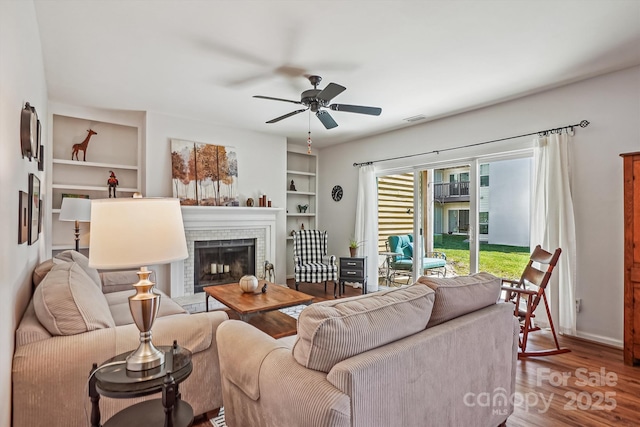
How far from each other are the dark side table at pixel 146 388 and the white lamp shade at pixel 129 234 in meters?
0.47

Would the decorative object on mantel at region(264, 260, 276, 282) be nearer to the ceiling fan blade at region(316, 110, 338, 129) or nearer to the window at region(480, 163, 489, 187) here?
the ceiling fan blade at region(316, 110, 338, 129)

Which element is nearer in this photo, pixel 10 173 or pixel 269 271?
pixel 10 173

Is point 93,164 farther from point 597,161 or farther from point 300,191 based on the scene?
point 597,161

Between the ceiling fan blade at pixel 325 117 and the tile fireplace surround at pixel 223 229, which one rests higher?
the ceiling fan blade at pixel 325 117

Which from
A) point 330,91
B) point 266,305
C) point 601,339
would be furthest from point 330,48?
point 601,339

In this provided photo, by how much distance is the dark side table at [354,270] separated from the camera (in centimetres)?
512

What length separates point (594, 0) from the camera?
2109 millimetres

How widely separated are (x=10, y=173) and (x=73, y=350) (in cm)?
88

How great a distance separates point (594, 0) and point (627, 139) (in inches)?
63.7

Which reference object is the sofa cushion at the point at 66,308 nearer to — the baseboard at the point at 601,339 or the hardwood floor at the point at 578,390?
the hardwood floor at the point at 578,390

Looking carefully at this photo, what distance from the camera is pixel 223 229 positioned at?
5.00 meters

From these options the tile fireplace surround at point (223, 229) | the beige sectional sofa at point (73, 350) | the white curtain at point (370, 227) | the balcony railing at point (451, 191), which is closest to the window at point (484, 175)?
the balcony railing at point (451, 191)

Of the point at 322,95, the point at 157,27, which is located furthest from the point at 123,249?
the point at 322,95

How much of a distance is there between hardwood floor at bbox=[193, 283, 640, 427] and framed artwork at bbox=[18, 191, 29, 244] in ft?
4.79
